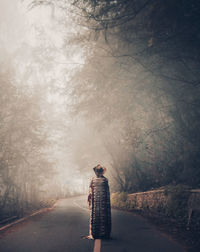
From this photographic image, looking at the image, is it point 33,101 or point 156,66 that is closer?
point 156,66

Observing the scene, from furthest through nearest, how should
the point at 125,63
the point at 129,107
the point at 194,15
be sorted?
1. the point at 129,107
2. the point at 125,63
3. the point at 194,15

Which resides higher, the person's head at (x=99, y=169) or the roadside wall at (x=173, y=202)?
the person's head at (x=99, y=169)

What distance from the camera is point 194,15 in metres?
5.00

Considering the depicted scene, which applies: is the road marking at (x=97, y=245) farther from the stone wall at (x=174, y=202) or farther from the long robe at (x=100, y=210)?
the stone wall at (x=174, y=202)

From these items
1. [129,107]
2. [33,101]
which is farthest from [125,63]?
[33,101]

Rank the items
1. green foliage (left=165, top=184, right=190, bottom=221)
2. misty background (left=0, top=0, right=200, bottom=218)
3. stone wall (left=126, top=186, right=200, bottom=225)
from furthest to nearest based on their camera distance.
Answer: green foliage (left=165, top=184, right=190, bottom=221)
stone wall (left=126, top=186, right=200, bottom=225)
misty background (left=0, top=0, right=200, bottom=218)

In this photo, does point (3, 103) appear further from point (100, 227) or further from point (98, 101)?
point (100, 227)

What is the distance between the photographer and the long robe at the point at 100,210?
681cm

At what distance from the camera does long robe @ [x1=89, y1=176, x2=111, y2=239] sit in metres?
6.81

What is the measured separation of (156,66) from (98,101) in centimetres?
225

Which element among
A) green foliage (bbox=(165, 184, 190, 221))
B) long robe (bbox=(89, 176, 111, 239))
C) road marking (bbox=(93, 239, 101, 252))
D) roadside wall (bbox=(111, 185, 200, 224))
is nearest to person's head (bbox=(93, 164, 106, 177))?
long robe (bbox=(89, 176, 111, 239))

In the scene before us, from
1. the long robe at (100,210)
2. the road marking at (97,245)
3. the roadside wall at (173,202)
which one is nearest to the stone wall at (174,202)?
the roadside wall at (173,202)

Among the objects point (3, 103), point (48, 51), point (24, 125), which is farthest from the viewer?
point (24, 125)

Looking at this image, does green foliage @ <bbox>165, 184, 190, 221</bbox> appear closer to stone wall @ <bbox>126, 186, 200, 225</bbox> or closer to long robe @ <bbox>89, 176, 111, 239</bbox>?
stone wall @ <bbox>126, 186, 200, 225</bbox>
